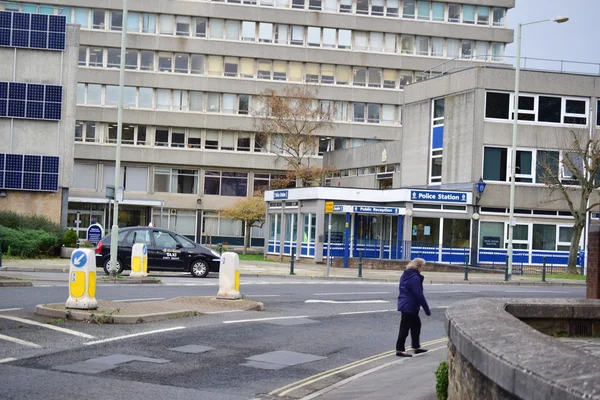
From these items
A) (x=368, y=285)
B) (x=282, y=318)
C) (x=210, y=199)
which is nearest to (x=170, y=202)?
(x=210, y=199)

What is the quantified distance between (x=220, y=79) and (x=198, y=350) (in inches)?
2398

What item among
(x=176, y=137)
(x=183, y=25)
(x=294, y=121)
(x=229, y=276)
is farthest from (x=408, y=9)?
(x=229, y=276)

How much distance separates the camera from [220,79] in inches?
2899

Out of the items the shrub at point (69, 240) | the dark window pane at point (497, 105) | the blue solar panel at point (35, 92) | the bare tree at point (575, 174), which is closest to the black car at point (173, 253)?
the shrub at point (69, 240)

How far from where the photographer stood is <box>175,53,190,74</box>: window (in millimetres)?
73750

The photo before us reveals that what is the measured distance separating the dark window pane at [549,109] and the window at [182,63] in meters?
33.5

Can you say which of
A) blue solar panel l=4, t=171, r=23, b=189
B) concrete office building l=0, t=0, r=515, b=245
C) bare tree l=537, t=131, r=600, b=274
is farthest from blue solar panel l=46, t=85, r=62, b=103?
bare tree l=537, t=131, r=600, b=274

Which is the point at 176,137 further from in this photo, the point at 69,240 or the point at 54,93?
the point at 69,240

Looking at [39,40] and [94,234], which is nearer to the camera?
[94,234]

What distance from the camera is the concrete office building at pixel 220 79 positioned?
7275 cm

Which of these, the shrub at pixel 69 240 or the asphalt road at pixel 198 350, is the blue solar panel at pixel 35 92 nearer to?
the shrub at pixel 69 240

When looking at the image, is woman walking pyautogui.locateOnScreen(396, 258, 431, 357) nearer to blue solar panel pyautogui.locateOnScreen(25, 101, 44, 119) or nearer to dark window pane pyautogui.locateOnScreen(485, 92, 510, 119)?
A: dark window pane pyautogui.locateOnScreen(485, 92, 510, 119)

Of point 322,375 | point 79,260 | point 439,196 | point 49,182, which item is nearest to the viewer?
point 322,375

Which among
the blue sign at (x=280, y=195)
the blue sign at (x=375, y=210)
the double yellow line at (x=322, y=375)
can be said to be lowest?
the double yellow line at (x=322, y=375)
